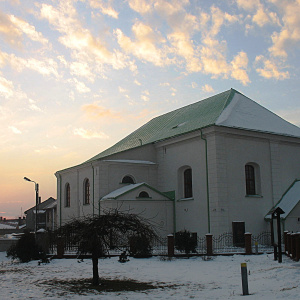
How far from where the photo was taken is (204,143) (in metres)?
25.1

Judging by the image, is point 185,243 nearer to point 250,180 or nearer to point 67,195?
point 250,180

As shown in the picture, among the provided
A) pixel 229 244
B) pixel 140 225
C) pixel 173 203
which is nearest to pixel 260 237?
pixel 229 244

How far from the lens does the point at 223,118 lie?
25.6 meters

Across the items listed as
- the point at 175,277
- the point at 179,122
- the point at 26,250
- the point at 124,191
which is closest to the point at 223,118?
the point at 179,122

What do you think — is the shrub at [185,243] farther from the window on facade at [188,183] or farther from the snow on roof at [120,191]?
the window on facade at [188,183]

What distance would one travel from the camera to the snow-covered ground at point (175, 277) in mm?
10492

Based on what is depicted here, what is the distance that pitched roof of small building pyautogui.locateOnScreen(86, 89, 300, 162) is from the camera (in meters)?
26.1

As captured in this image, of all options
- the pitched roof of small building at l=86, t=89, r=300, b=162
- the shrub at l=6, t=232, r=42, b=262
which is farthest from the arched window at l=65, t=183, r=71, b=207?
the shrub at l=6, t=232, r=42, b=262

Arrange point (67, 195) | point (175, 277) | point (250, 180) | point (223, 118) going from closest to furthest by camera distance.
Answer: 1. point (175, 277)
2. point (223, 118)
3. point (250, 180)
4. point (67, 195)

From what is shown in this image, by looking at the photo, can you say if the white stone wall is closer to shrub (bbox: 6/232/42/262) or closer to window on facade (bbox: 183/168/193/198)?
window on facade (bbox: 183/168/193/198)

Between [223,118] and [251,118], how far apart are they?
254cm

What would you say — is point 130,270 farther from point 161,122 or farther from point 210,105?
point 161,122

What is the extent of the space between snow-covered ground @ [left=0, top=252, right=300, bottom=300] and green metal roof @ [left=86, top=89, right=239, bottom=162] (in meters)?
10.3

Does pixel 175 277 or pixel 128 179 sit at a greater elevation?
pixel 128 179
